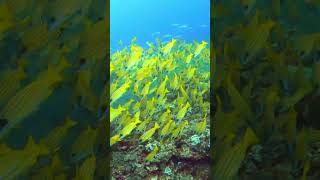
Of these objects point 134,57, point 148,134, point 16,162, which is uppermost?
point 134,57

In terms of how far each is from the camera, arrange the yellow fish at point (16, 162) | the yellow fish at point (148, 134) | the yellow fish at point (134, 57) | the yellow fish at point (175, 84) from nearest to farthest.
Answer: the yellow fish at point (16, 162) < the yellow fish at point (148, 134) < the yellow fish at point (134, 57) < the yellow fish at point (175, 84)

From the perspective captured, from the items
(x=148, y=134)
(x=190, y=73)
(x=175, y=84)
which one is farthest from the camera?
(x=190, y=73)

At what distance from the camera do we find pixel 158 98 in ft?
8.86

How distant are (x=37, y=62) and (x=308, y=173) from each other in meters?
0.84

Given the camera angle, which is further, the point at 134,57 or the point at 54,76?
the point at 134,57

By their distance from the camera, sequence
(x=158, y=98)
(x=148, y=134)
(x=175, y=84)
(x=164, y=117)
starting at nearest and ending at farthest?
1. (x=148, y=134)
2. (x=164, y=117)
3. (x=158, y=98)
4. (x=175, y=84)

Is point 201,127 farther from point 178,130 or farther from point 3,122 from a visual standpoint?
point 3,122

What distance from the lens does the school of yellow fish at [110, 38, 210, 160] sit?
2.14 metres

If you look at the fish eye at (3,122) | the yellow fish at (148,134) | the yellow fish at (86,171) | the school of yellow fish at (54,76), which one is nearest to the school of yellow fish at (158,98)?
the yellow fish at (148,134)

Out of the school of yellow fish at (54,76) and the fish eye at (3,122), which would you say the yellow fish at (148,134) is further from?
the fish eye at (3,122)

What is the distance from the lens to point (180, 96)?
2938 mm

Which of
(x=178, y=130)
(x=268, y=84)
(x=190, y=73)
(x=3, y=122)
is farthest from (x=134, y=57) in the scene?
(x=3, y=122)

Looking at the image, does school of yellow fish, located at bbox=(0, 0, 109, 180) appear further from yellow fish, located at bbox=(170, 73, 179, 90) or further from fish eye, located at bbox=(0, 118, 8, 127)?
yellow fish, located at bbox=(170, 73, 179, 90)

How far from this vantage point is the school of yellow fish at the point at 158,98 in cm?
214
